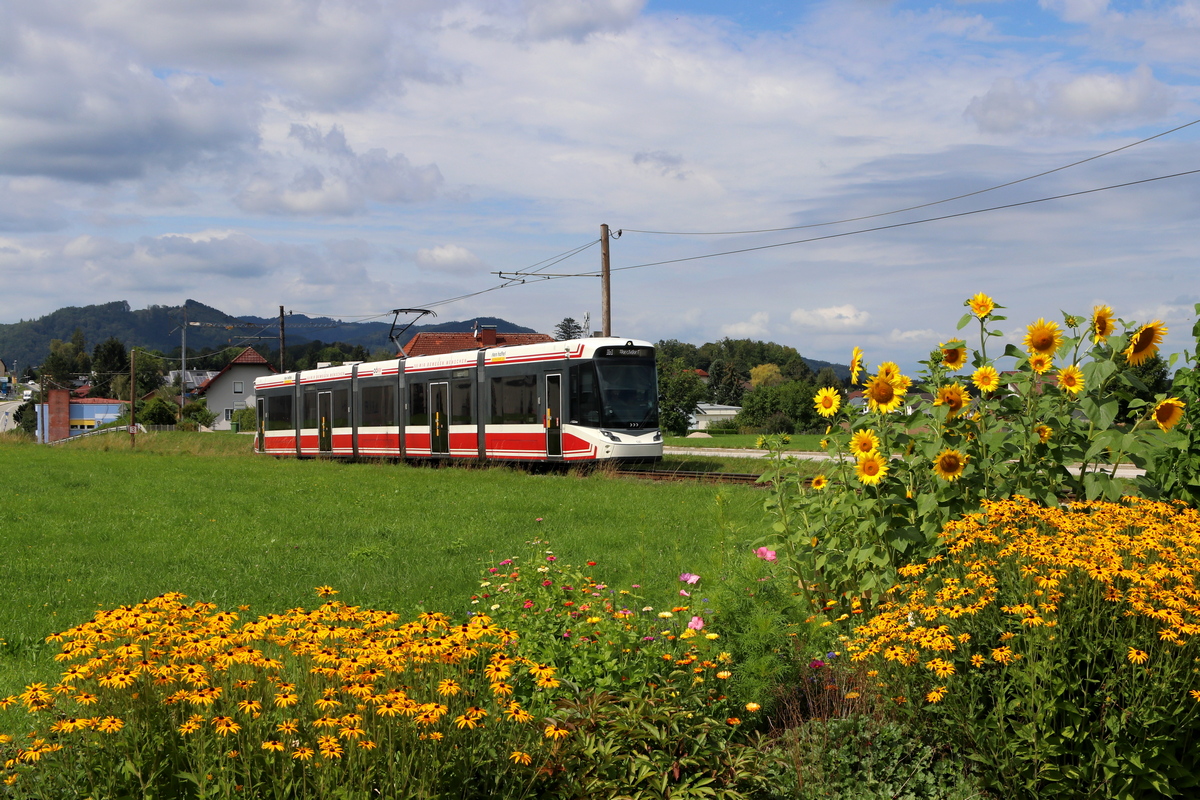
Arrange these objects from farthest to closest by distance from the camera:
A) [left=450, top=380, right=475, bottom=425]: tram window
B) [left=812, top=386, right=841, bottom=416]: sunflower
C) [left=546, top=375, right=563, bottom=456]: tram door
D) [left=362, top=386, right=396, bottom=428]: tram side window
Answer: [left=362, top=386, right=396, bottom=428]: tram side window → [left=450, top=380, right=475, bottom=425]: tram window → [left=546, top=375, right=563, bottom=456]: tram door → [left=812, top=386, right=841, bottom=416]: sunflower

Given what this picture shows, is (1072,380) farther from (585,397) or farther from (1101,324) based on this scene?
(585,397)

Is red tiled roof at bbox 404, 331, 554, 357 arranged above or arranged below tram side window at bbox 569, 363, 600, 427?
above

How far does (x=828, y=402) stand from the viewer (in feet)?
19.0

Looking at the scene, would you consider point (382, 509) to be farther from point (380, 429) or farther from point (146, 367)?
point (146, 367)

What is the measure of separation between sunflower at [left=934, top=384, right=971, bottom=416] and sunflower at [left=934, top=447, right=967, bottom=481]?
347mm

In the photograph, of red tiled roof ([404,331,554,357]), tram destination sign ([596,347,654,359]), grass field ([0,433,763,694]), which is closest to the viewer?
grass field ([0,433,763,694])

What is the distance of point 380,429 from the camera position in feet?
88.1

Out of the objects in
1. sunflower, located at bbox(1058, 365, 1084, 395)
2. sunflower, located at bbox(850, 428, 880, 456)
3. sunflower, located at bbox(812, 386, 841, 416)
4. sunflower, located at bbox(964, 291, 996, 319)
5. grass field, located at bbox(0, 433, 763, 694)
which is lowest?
grass field, located at bbox(0, 433, 763, 694)

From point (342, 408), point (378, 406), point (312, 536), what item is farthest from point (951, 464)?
point (342, 408)

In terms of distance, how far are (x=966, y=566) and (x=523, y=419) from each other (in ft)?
58.5

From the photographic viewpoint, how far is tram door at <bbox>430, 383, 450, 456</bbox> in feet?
78.8

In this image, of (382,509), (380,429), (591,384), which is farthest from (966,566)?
(380,429)

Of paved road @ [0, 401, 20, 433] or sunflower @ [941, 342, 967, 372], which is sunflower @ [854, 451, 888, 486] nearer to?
sunflower @ [941, 342, 967, 372]

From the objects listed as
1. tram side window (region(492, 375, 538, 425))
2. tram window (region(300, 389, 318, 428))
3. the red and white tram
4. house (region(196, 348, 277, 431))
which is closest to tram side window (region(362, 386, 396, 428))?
the red and white tram
